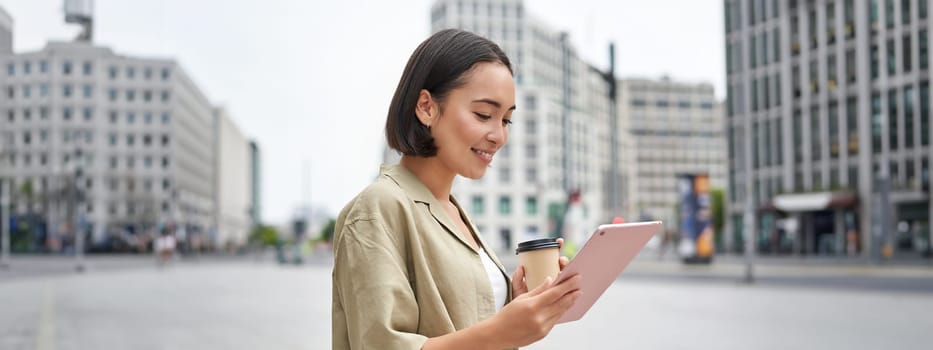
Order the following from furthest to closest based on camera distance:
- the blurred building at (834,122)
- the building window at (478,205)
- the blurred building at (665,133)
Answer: the blurred building at (665,133) < the building window at (478,205) < the blurred building at (834,122)

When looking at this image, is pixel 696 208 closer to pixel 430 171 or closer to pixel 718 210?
pixel 430 171

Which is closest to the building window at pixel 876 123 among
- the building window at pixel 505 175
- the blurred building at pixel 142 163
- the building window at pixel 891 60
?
the building window at pixel 891 60

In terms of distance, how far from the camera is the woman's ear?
1.99 metres

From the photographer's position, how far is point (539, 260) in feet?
6.48

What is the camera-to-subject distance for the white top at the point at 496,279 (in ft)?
6.70

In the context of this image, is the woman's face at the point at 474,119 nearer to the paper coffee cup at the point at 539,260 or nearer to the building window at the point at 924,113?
the paper coffee cup at the point at 539,260

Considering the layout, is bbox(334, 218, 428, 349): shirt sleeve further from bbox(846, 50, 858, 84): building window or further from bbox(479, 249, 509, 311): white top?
bbox(846, 50, 858, 84): building window

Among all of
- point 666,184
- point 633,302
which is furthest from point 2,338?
point 666,184

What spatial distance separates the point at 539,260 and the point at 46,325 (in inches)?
520

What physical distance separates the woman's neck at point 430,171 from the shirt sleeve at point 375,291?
0.90 feet

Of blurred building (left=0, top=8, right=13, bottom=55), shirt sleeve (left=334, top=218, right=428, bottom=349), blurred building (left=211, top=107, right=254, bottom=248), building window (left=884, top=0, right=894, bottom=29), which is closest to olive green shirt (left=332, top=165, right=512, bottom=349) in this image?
shirt sleeve (left=334, top=218, right=428, bottom=349)

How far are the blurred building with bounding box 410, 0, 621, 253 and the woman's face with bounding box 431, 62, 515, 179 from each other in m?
86.9

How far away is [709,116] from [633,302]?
444ft

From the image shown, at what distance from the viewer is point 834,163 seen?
5372cm
